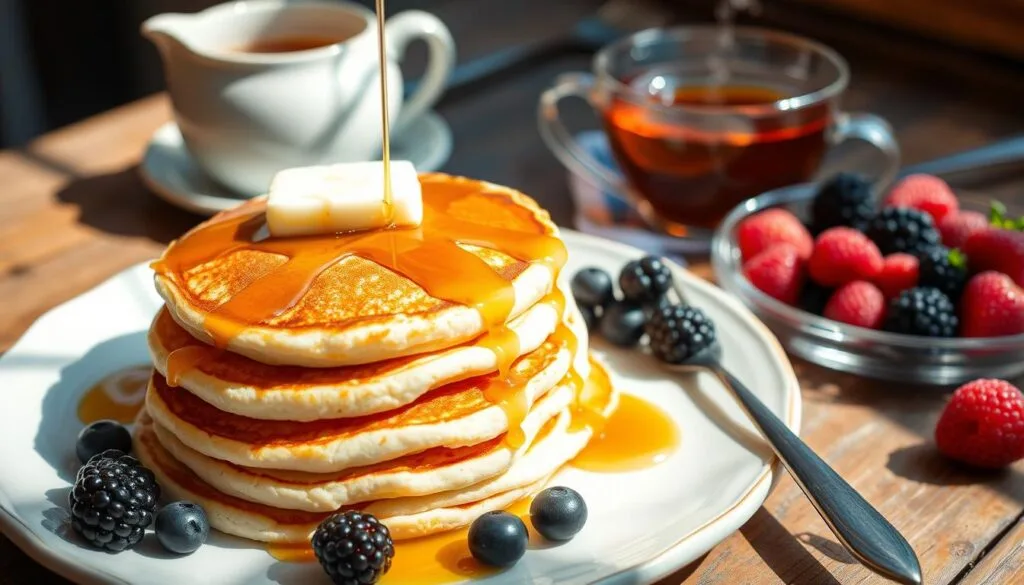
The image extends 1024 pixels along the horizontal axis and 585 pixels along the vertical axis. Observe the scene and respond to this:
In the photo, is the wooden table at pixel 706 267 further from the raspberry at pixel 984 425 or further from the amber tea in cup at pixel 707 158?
the amber tea in cup at pixel 707 158

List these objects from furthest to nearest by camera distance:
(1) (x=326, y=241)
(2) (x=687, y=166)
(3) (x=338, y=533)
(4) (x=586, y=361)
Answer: (2) (x=687, y=166) < (4) (x=586, y=361) < (1) (x=326, y=241) < (3) (x=338, y=533)

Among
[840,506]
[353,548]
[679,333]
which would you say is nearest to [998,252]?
[679,333]

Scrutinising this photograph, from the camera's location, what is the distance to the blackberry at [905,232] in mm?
1812

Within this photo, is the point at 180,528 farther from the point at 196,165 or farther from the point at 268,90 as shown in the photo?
the point at 196,165

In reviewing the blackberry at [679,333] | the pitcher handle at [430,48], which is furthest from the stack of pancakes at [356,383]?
the pitcher handle at [430,48]

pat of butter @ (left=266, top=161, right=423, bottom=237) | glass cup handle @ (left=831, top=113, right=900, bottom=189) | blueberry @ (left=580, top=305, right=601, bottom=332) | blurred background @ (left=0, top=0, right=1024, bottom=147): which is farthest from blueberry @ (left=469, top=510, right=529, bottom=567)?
blurred background @ (left=0, top=0, right=1024, bottom=147)

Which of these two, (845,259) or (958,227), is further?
(958,227)

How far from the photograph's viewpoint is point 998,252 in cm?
175

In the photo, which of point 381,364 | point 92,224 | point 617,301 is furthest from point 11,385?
point 617,301

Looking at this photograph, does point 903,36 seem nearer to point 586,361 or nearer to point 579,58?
point 579,58

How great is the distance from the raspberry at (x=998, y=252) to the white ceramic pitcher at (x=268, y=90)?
1.10 metres

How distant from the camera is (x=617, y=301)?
5.62 feet

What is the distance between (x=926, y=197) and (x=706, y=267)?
41 centimetres

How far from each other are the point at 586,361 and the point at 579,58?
1.51 metres
